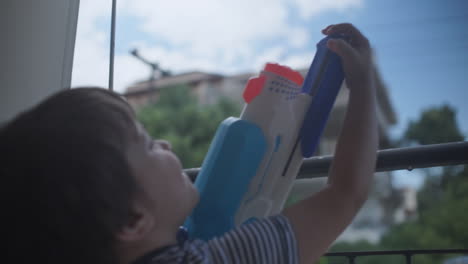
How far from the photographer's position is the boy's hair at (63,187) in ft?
1.22

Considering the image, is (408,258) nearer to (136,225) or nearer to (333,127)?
(136,225)

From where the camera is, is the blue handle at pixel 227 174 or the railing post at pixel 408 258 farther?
the railing post at pixel 408 258

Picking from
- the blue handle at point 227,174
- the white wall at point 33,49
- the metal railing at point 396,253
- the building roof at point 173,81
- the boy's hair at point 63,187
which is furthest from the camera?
the building roof at point 173,81

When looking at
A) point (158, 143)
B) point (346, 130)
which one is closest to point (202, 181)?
point (158, 143)

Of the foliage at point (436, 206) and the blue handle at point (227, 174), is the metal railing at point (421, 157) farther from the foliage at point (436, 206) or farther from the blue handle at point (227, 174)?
the foliage at point (436, 206)

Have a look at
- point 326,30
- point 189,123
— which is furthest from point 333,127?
point 326,30

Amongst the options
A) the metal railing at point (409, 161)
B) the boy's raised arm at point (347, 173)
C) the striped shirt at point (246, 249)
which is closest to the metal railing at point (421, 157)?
the metal railing at point (409, 161)

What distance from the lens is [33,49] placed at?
72cm

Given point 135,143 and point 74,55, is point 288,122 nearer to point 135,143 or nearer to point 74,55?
point 135,143

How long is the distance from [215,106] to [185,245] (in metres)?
12.2

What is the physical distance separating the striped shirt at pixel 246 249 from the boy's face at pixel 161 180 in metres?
0.04

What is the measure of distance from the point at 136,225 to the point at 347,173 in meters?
0.24

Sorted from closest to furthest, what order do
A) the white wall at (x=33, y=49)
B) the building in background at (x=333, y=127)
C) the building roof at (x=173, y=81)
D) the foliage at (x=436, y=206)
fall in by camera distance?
the white wall at (x=33, y=49), the foliage at (x=436, y=206), the building in background at (x=333, y=127), the building roof at (x=173, y=81)

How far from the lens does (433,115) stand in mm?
16047
